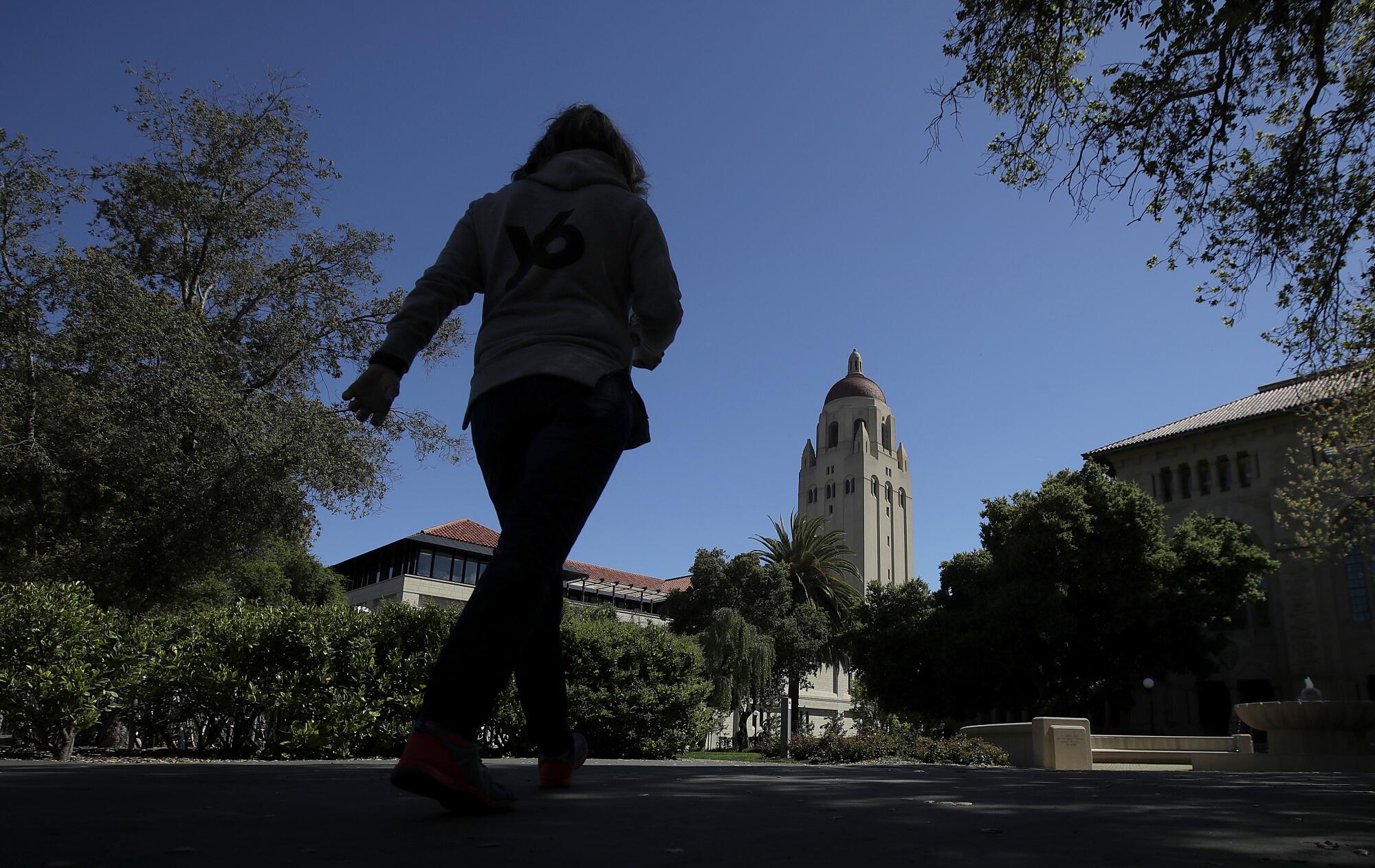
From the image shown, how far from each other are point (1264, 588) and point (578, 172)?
4415cm

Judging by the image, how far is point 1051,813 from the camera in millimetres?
2402

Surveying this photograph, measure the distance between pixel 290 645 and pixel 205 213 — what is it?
11.9m

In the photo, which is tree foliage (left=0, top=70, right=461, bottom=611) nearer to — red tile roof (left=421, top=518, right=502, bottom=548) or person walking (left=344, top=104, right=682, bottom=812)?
person walking (left=344, top=104, right=682, bottom=812)

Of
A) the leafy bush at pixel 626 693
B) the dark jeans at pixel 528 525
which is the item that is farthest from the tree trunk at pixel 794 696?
the dark jeans at pixel 528 525

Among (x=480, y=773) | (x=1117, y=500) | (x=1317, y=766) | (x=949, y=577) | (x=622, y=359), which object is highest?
(x=1117, y=500)

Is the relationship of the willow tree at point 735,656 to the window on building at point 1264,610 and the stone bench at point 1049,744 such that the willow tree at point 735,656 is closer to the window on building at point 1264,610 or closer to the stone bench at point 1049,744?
the stone bench at point 1049,744

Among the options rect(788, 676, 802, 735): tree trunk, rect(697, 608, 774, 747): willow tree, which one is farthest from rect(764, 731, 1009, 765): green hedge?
rect(788, 676, 802, 735): tree trunk

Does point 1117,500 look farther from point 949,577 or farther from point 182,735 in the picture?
point 182,735

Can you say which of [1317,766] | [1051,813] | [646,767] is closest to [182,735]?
[646,767]

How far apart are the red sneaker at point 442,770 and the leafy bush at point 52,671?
7382 mm

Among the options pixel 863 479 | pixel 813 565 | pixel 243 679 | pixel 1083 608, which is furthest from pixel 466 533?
pixel 863 479

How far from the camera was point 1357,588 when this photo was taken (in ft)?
115

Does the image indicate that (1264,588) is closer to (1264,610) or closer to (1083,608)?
(1264,610)

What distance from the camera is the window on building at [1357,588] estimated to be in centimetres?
3462
